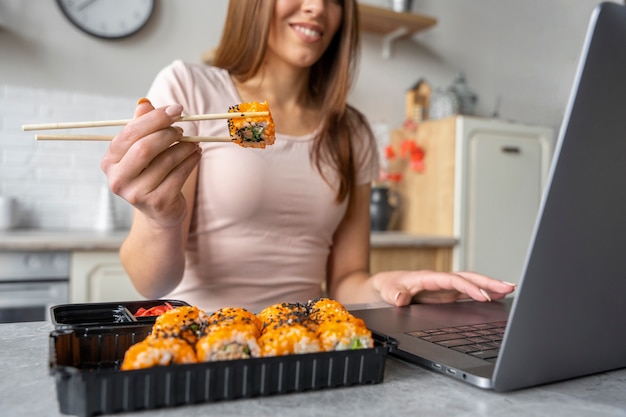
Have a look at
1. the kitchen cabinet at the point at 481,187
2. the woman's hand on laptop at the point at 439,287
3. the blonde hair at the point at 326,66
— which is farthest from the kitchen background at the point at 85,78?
the woman's hand on laptop at the point at 439,287

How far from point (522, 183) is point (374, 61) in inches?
42.2

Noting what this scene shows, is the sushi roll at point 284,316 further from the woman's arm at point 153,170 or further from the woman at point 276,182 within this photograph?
the woman at point 276,182

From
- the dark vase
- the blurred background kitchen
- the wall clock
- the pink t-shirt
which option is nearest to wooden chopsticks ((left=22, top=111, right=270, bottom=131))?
the pink t-shirt

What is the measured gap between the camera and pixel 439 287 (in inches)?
39.6

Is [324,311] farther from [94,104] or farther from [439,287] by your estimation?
[94,104]

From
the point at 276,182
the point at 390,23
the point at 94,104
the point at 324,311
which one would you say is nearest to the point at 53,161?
the point at 94,104

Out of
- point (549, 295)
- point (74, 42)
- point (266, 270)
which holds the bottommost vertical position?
point (266, 270)

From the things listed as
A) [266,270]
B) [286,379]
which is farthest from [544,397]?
[266,270]

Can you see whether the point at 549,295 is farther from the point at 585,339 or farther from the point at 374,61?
the point at 374,61

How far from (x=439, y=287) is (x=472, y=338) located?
0.86 ft

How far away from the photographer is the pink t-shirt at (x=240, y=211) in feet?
4.25

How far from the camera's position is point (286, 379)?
539mm

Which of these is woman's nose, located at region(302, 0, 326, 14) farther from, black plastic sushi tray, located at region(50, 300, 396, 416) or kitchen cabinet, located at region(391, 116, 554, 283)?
kitchen cabinet, located at region(391, 116, 554, 283)

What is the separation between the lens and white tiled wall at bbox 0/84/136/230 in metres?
2.55
